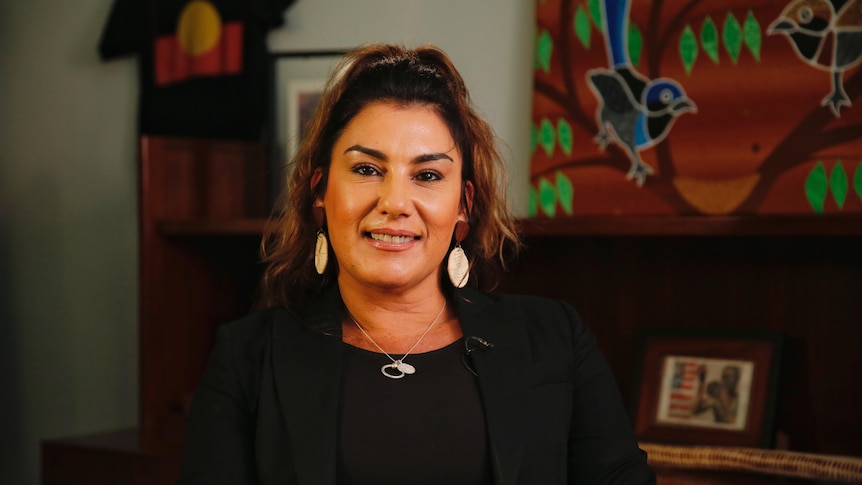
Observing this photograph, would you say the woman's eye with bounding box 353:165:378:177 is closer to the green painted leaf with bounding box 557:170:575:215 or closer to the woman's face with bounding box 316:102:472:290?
the woman's face with bounding box 316:102:472:290

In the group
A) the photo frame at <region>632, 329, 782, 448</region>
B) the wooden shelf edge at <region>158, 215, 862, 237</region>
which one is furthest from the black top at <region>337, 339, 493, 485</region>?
the photo frame at <region>632, 329, 782, 448</region>

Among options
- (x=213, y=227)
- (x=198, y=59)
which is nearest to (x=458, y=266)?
(x=213, y=227)

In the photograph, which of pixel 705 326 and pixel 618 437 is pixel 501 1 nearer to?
pixel 705 326

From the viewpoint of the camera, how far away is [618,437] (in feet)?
5.31

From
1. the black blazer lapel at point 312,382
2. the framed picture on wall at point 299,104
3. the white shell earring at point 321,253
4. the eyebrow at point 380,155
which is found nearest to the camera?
the black blazer lapel at point 312,382

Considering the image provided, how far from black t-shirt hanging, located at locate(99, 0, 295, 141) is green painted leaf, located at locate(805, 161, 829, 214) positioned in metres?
1.50

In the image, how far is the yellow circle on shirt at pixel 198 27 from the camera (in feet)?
10.5

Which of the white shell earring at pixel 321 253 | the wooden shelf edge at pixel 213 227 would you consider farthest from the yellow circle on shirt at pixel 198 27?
the white shell earring at pixel 321 253

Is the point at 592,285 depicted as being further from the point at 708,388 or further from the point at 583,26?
the point at 583,26

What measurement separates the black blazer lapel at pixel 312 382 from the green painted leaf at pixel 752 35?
118 cm

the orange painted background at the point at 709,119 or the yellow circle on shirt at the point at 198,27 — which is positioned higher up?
the yellow circle on shirt at the point at 198,27

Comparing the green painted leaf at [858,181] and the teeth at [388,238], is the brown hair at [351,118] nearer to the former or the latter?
the teeth at [388,238]

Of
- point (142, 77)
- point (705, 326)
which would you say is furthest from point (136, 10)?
point (705, 326)

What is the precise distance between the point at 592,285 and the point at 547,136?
0.37 m
